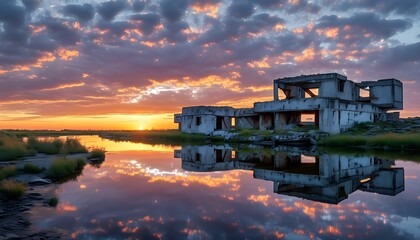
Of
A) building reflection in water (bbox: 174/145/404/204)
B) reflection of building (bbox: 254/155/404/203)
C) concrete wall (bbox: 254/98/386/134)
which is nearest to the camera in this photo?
reflection of building (bbox: 254/155/404/203)

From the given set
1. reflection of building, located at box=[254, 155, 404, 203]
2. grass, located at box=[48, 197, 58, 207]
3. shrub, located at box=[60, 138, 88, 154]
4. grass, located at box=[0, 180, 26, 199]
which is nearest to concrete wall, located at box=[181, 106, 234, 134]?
shrub, located at box=[60, 138, 88, 154]

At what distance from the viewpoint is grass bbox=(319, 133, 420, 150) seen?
2958cm

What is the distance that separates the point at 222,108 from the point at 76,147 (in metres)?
29.7

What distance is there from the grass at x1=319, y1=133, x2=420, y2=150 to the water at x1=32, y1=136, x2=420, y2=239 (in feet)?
48.1

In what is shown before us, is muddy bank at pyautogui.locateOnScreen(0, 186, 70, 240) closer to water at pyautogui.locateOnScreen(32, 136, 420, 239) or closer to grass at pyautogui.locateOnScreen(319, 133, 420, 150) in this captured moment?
water at pyautogui.locateOnScreen(32, 136, 420, 239)

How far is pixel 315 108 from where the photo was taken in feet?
130

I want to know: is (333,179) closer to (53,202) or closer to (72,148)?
(53,202)

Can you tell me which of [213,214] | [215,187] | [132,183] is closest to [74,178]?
[132,183]

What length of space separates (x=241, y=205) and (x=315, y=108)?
32.2 meters

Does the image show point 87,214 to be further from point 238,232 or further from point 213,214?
point 238,232

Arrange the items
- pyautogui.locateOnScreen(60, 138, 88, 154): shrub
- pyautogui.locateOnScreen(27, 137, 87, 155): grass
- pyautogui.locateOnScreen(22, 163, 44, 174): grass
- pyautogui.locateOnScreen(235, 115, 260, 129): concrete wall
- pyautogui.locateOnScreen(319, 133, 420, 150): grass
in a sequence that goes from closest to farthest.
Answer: pyautogui.locateOnScreen(22, 163, 44, 174): grass
pyautogui.locateOnScreen(27, 137, 87, 155): grass
pyautogui.locateOnScreen(60, 138, 88, 154): shrub
pyautogui.locateOnScreen(319, 133, 420, 150): grass
pyautogui.locateOnScreen(235, 115, 260, 129): concrete wall

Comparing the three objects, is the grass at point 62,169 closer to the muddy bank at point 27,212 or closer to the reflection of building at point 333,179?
the muddy bank at point 27,212

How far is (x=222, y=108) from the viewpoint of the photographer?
5309 centimetres

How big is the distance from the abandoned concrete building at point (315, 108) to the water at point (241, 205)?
23303 millimetres
